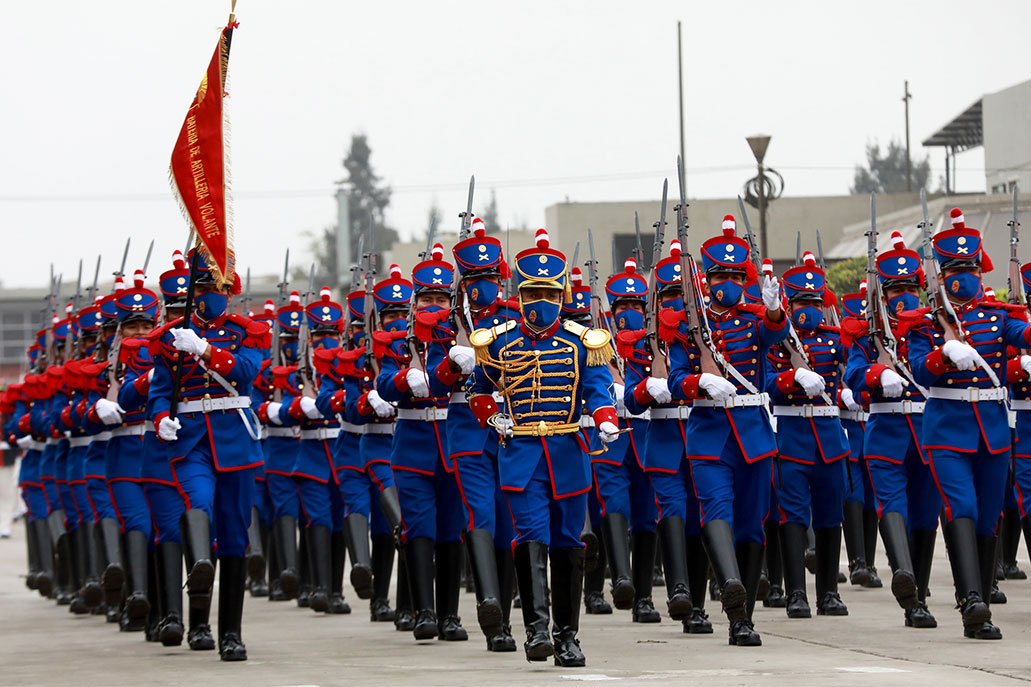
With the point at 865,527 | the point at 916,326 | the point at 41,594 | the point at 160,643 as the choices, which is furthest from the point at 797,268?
the point at 41,594

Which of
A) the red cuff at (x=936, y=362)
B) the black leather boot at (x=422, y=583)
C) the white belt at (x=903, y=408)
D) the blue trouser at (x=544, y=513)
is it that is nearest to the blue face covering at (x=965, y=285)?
the red cuff at (x=936, y=362)

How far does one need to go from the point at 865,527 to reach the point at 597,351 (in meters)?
6.03

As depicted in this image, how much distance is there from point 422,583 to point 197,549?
1.56m

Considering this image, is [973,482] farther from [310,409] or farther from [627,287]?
[310,409]

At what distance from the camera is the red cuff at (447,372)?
10.7 meters

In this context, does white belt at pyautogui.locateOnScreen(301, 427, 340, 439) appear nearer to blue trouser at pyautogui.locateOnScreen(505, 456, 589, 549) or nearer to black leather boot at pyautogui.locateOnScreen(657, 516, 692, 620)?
black leather boot at pyautogui.locateOnScreen(657, 516, 692, 620)

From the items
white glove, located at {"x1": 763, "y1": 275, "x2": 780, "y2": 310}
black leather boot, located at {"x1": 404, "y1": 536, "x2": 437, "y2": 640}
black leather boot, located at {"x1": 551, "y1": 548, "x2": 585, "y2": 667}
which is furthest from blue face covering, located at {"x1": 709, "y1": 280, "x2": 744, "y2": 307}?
black leather boot, located at {"x1": 404, "y1": 536, "x2": 437, "y2": 640}

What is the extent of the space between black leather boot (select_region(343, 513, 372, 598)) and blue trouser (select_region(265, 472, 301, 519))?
1225 mm

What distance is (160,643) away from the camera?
11875 millimetres

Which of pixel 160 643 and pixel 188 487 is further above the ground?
pixel 188 487

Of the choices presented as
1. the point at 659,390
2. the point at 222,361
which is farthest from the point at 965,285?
the point at 222,361

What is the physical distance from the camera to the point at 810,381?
38.7 feet

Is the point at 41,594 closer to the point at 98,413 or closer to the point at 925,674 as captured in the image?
the point at 98,413

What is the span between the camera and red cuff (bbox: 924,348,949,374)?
10578 mm
